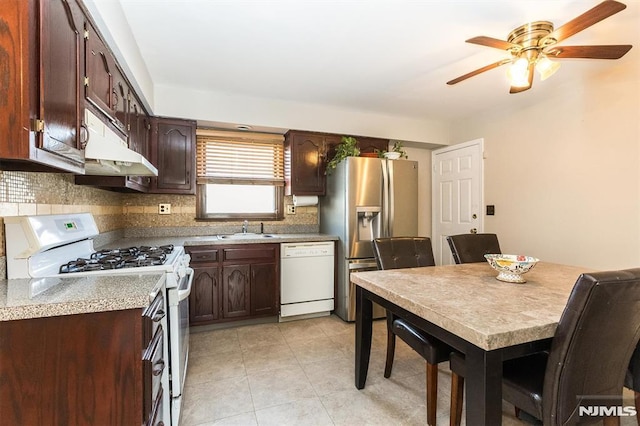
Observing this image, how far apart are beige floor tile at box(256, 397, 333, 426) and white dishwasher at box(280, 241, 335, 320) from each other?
1289 mm

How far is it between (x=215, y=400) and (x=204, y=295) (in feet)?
3.72

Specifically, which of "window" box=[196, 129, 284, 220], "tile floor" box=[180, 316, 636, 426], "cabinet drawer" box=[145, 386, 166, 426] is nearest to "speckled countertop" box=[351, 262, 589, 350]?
"tile floor" box=[180, 316, 636, 426]

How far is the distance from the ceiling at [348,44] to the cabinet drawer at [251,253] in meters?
1.61

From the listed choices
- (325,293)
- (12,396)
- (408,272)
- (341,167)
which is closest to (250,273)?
(325,293)

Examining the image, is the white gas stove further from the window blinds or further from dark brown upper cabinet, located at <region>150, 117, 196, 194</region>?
the window blinds

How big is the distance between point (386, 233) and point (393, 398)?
1.65 meters

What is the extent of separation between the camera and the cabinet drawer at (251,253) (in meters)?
2.85

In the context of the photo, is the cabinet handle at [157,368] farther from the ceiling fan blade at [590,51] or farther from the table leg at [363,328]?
the ceiling fan blade at [590,51]

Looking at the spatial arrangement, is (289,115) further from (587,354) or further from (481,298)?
(587,354)

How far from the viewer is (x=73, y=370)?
3.27 ft

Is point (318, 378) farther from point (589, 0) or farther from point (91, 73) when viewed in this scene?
point (589, 0)

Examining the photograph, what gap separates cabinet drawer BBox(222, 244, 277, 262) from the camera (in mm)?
2850

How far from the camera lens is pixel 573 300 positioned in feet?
3.17

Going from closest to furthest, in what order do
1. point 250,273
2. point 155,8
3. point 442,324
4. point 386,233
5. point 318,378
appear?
point 442,324 → point 155,8 → point 318,378 → point 250,273 → point 386,233
